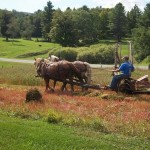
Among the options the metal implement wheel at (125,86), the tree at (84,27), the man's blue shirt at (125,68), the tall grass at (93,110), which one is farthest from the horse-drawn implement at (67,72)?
the tree at (84,27)

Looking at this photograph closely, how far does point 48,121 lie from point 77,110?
7.30 feet

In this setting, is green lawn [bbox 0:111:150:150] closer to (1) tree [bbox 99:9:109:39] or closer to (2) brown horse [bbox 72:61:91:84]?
(2) brown horse [bbox 72:61:91:84]

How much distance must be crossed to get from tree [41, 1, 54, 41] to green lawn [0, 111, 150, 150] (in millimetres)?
100233

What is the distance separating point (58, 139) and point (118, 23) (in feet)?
330

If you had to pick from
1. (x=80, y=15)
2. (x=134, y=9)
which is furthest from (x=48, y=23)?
(x=134, y=9)

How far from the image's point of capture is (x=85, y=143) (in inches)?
472

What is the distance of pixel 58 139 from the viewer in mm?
12281

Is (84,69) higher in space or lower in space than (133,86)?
higher

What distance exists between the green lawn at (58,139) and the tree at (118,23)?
321 ft

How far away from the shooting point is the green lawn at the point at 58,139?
38.7ft

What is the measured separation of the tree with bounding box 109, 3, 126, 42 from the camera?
110m

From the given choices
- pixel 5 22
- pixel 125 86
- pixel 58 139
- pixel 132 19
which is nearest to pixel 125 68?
pixel 125 86

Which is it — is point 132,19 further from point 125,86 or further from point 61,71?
point 125,86

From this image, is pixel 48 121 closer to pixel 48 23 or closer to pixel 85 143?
pixel 85 143
